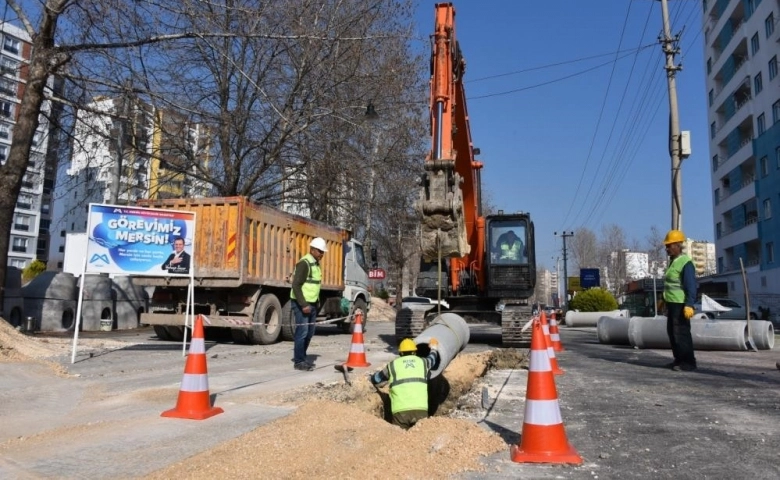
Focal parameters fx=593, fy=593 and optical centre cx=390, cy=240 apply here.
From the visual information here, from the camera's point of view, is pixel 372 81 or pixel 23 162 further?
pixel 372 81

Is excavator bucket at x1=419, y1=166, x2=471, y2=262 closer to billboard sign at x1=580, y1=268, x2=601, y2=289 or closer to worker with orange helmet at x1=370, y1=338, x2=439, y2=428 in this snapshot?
worker with orange helmet at x1=370, y1=338, x2=439, y2=428

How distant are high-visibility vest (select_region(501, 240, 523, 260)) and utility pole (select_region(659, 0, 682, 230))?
24.2 feet

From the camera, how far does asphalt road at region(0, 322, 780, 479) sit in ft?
12.3

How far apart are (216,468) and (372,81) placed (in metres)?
15.2

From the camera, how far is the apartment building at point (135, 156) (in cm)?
1438

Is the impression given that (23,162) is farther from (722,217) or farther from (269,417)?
(722,217)

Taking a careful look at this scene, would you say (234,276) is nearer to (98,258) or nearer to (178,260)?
(178,260)

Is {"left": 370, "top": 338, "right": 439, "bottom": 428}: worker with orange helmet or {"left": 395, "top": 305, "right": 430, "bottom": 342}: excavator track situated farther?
{"left": 395, "top": 305, "right": 430, "bottom": 342}: excavator track

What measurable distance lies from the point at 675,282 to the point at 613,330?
6020mm

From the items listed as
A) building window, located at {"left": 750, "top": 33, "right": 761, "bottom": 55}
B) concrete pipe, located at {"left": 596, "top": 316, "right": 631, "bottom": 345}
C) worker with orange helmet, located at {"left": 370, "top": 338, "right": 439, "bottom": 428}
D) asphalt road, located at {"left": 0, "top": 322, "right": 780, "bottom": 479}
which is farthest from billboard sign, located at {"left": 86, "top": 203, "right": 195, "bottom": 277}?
building window, located at {"left": 750, "top": 33, "right": 761, "bottom": 55}

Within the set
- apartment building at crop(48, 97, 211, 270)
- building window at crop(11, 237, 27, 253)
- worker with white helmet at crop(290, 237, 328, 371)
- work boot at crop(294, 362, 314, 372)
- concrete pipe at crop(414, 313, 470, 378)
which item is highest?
building window at crop(11, 237, 27, 253)

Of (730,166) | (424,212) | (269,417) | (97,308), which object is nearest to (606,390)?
(424,212)

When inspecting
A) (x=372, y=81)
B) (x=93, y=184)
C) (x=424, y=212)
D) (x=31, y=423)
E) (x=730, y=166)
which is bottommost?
(x=31, y=423)

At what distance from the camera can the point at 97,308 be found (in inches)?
645
